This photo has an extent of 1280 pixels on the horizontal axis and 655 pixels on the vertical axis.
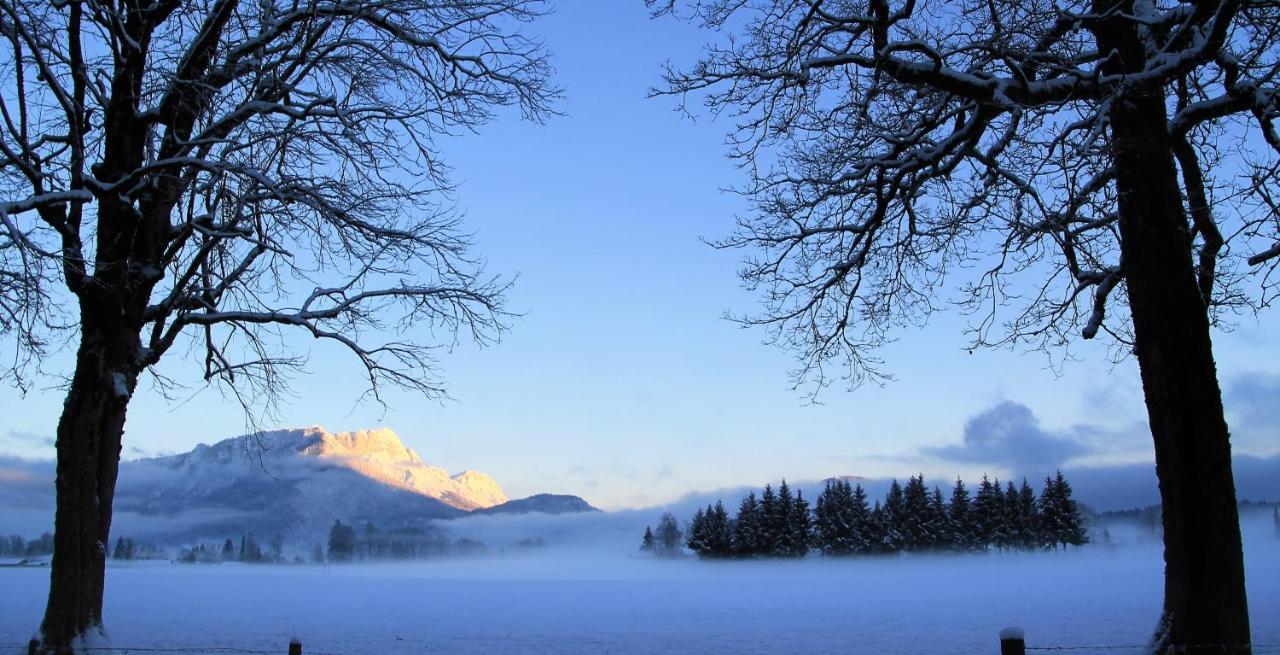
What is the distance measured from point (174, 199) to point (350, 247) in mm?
2395

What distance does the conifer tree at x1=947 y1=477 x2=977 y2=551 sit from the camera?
291ft

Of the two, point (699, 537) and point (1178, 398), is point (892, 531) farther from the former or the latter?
point (1178, 398)

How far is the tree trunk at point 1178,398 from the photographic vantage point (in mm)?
8977

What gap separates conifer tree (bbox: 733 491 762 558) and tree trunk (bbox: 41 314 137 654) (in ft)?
260

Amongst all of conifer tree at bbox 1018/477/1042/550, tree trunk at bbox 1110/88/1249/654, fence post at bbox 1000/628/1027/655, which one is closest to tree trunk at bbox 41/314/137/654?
fence post at bbox 1000/628/1027/655

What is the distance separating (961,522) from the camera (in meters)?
88.9

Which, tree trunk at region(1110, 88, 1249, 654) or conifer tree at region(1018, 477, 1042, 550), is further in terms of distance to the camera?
conifer tree at region(1018, 477, 1042, 550)

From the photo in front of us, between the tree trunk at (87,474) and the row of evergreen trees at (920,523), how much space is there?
259ft

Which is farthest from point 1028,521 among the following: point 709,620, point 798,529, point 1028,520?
point 709,620

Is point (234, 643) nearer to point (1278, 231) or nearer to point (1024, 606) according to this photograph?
point (1278, 231)

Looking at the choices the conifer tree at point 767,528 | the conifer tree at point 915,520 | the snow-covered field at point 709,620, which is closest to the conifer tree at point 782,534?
→ the conifer tree at point 767,528

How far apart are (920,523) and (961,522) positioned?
388 cm

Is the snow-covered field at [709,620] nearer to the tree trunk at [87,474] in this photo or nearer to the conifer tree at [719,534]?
the tree trunk at [87,474]

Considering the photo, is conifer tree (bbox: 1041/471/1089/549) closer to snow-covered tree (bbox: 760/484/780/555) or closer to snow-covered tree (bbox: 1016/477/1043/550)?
snow-covered tree (bbox: 1016/477/1043/550)
